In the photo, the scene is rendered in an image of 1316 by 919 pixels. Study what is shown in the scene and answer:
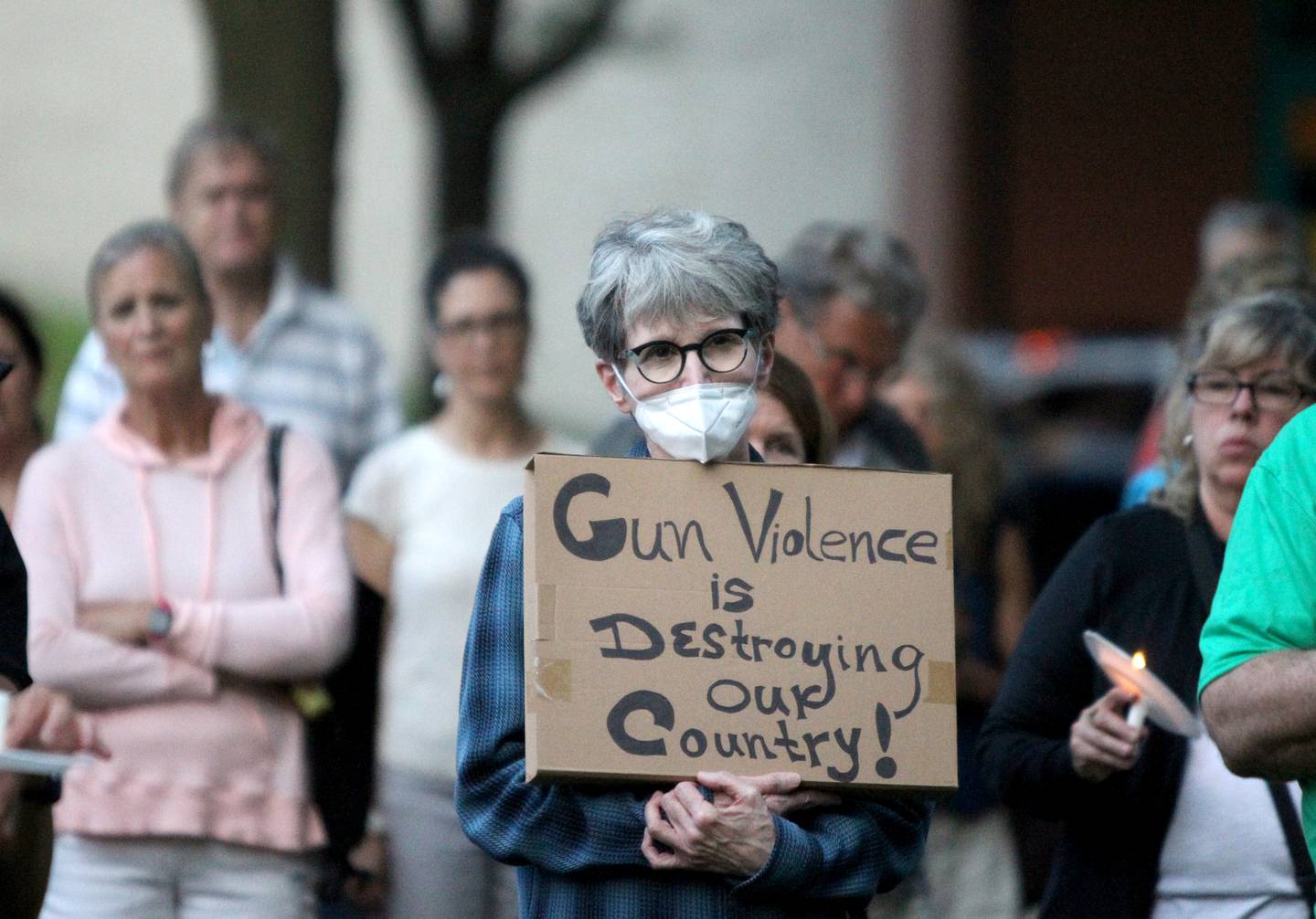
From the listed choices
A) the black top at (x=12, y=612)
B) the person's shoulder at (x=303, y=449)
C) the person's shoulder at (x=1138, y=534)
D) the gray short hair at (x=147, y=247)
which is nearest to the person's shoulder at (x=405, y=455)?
the person's shoulder at (x=303, y=449)

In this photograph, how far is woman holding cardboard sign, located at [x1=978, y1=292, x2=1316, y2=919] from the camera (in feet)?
13.7

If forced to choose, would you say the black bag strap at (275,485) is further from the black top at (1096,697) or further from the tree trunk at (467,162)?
the tree trunk at (467,162)

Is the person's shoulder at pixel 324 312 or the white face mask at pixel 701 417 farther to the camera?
the person's shoulder at pixel 324 312

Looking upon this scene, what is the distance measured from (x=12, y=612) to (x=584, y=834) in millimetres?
1268

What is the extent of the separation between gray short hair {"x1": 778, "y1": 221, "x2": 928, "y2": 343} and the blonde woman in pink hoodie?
146cm

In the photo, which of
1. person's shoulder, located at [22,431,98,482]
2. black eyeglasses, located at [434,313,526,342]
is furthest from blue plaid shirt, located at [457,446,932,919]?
black eyeglasses, located at [434,313,526,342]

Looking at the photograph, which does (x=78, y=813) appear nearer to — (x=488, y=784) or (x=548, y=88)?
(x=488, y=784)

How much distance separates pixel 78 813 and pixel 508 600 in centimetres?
181

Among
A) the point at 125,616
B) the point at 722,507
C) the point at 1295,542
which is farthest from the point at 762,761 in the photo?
the point at 125,616

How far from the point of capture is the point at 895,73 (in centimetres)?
1216

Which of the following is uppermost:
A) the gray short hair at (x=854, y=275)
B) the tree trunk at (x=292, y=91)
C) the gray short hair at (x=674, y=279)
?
the tree trunk at (x=292, y=91)

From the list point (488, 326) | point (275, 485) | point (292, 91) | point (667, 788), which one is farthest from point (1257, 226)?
point (667, 788)

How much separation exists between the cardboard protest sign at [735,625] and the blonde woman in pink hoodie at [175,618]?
1.79 m

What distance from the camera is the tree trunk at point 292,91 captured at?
30.9ft
